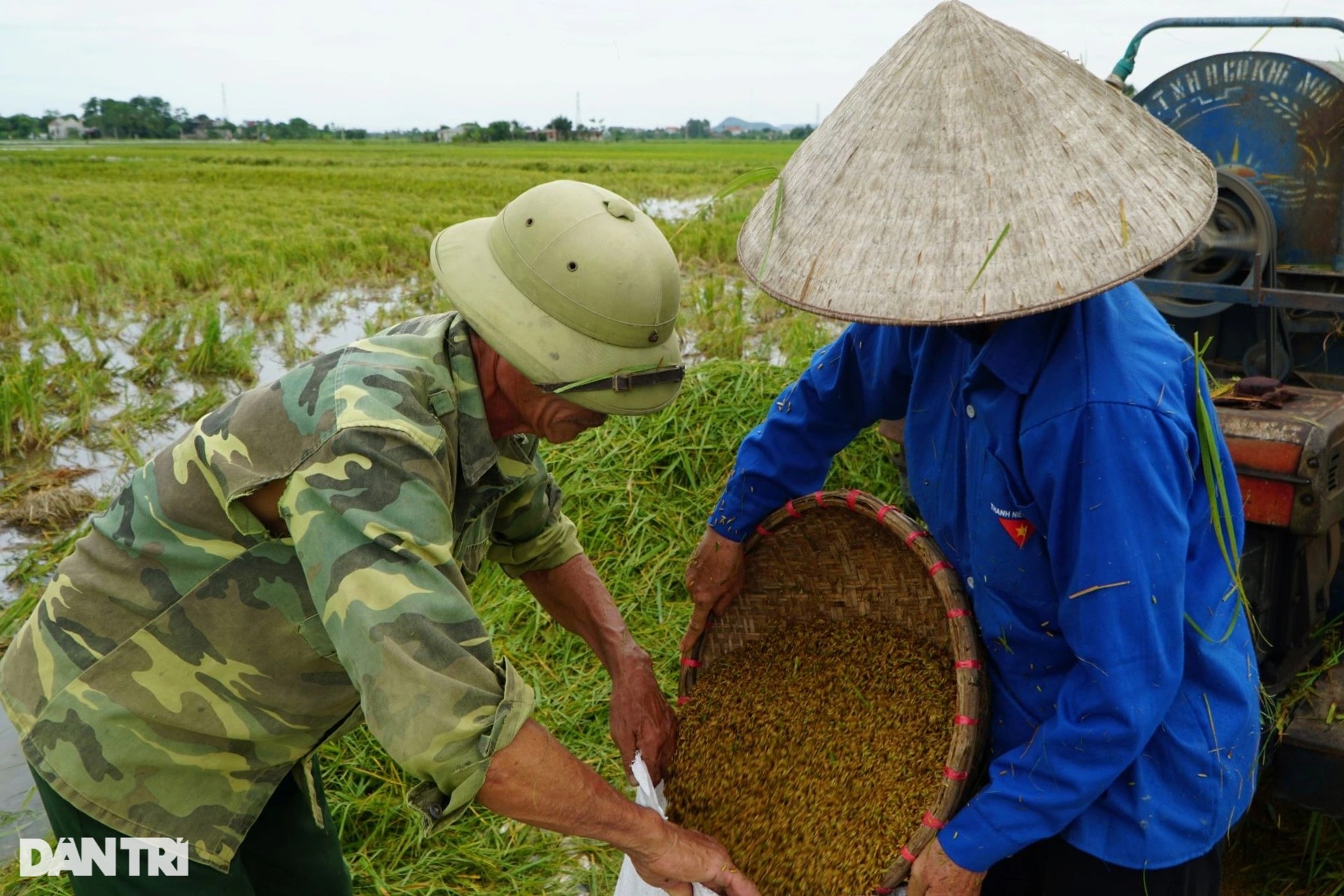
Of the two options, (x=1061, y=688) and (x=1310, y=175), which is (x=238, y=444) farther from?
(x=1310, y=175)

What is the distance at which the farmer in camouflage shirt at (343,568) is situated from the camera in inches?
51.7

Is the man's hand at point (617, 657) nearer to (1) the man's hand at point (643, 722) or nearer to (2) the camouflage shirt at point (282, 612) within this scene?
(1) the man's hand at point (643, 722)

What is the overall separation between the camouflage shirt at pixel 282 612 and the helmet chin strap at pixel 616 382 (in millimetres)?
124

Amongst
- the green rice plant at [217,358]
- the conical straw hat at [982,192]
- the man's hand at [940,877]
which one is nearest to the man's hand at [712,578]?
the man's hand at [940,877]

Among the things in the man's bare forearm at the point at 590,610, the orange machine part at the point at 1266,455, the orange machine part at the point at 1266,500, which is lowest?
the man's bare forearm at the point at 590,610

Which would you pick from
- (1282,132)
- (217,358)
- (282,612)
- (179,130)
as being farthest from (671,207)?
(179,130)

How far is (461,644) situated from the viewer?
1313mm

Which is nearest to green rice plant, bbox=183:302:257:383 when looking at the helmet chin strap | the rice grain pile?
the rice grain pile

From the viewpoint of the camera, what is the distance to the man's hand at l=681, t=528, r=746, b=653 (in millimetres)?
2096

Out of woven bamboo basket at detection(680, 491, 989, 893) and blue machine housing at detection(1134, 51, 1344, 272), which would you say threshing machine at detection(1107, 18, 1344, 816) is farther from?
woven bamboo basket at detection(680, 491, 989, 893)

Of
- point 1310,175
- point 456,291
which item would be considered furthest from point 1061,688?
point 1310,175

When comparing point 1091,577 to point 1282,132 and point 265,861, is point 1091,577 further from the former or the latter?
point 1282,132

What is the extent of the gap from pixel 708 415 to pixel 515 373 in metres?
2.41

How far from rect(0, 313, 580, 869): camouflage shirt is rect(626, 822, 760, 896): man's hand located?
33cm
